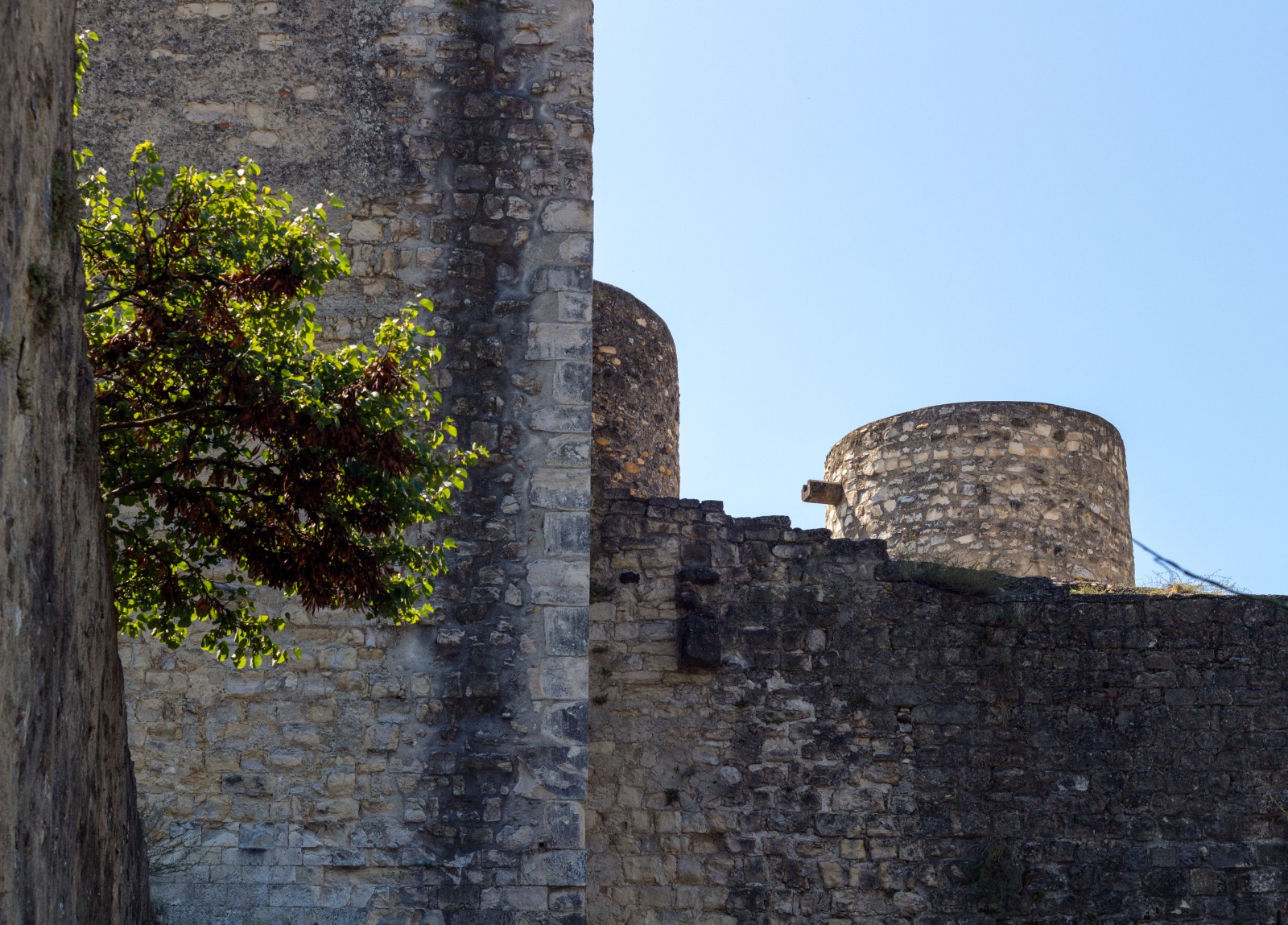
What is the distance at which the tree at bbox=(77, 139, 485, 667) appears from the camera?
223 inches

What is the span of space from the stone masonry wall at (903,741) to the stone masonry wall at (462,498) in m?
1.76

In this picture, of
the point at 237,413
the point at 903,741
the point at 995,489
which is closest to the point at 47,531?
the point at 237,413

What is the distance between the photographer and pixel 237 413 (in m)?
5.66

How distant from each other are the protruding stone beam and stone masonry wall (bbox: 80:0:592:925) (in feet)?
17.1

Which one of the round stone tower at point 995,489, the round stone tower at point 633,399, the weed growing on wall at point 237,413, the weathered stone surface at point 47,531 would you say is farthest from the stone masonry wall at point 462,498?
the round stone tower at point 995,489

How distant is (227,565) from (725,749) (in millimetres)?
3174

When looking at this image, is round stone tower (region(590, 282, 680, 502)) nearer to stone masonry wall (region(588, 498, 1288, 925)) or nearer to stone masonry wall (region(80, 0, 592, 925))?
stone masonry wall (region(588, 498, 1288, 925))

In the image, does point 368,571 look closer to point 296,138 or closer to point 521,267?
point 521,267

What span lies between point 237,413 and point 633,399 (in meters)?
6.09

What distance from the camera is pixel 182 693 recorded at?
7.40 meters

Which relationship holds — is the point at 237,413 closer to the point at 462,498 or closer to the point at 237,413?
the point at 237,413

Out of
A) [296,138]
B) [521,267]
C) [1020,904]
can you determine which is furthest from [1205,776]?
[296,138]

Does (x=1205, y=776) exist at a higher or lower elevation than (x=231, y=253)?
lower

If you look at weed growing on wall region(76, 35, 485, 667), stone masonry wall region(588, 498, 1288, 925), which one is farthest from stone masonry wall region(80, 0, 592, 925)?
stone masonry wall region(588, 498, 1288, 925)
